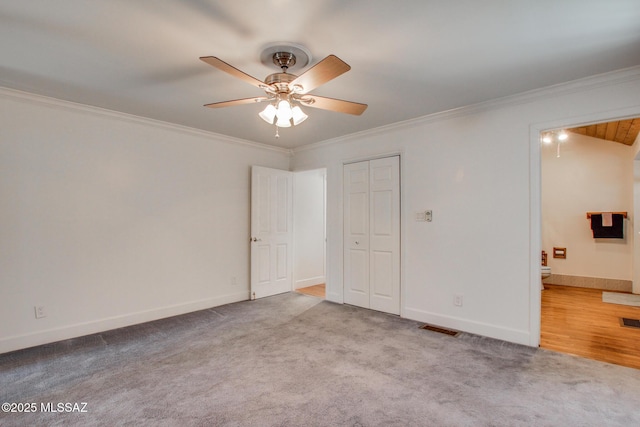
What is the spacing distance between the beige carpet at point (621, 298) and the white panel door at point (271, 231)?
4965 mm

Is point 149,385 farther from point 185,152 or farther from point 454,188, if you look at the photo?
point 454,188

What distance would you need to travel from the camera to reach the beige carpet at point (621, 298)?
14.8ft

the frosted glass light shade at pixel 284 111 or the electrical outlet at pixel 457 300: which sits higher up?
the frosted glass light shade at pixel 284 111

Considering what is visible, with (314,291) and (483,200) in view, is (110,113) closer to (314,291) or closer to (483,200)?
(314,291)

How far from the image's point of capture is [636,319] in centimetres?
378

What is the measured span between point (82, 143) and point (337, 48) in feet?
9.64

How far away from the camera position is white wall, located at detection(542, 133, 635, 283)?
533 centimetres

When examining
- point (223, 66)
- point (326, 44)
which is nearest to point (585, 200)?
point (326, 44)

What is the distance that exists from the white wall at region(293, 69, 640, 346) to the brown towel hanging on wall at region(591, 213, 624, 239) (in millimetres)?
3792

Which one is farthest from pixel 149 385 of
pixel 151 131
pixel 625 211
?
pixel 625 211

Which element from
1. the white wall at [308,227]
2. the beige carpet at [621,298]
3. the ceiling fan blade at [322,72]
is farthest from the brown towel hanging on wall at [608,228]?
the ceiling fan blade at [322,72]

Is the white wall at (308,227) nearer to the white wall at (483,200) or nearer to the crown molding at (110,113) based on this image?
the crown molding at (110,113)

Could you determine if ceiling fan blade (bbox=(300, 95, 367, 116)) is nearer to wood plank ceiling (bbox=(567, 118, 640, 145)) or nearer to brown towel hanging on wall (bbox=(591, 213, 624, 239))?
wood plank ceiling (bbox=(567, 118, 640, 145))

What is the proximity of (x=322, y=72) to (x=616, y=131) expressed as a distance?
213 inches
